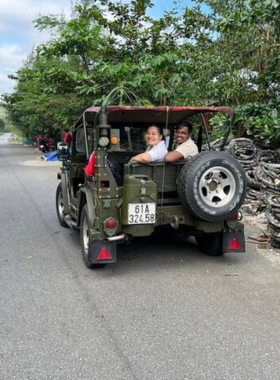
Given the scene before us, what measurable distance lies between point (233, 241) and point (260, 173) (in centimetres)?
352

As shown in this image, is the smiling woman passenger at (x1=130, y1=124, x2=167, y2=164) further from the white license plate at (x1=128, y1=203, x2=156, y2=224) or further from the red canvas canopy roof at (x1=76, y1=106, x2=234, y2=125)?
the white license plate at (x1=128, y1=203, x2=156, y2=224)

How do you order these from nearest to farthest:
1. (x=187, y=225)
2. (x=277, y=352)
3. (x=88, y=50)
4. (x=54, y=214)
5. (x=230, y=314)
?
1. (x=277, y=352)
2. (x=230, y=314)
3. (x=187, y=225)
4. (x=54, y=214)
5. (x=88, y=50)

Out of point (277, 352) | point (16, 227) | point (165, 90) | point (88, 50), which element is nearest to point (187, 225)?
point (277, 352)

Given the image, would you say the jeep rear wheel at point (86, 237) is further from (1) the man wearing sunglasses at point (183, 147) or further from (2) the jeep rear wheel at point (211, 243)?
(2) the jeep rear wheel at point (211, 243)

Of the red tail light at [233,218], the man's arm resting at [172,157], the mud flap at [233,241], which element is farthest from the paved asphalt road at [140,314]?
the man's arm resting at [172,157]

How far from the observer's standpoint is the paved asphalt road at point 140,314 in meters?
2.67

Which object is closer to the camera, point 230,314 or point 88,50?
point 230,314

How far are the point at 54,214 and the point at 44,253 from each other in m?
2.56

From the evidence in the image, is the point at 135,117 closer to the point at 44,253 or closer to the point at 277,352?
the point at 44,253

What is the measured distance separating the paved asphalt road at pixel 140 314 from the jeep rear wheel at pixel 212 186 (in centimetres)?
81

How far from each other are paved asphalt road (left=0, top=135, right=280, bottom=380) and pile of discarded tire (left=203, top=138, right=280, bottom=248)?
3.01 feet

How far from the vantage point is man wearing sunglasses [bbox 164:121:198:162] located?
4.39 metres

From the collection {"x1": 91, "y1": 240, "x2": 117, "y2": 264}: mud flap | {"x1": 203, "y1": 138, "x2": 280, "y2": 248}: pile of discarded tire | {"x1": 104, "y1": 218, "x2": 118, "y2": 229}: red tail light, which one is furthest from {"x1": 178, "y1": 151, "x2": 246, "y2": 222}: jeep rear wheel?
{"x1": 203, "y1": 138, "x2": 280, "y2": 248}: pile of discarded tire

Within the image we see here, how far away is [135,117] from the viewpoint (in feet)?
16.7
